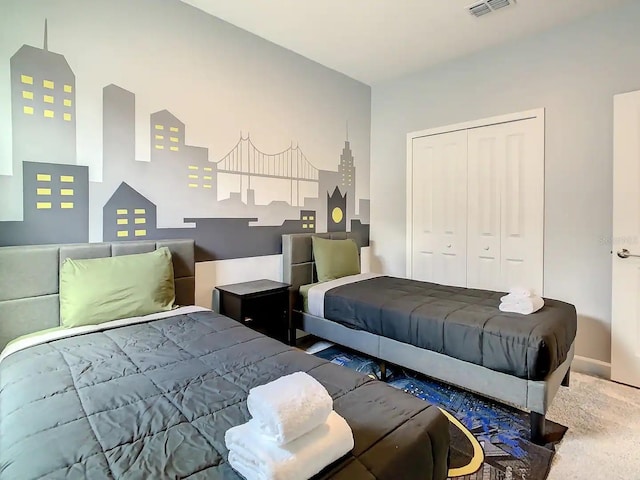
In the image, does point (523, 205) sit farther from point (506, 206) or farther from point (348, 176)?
point (348, 176)

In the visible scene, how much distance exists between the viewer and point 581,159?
2.98m

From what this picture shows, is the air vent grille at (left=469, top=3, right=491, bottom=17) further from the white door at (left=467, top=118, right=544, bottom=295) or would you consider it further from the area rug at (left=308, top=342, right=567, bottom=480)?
the area rug at (left=308, top=342, right=567, bottom=480)

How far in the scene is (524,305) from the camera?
7.68ft

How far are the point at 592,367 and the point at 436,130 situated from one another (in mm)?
2616

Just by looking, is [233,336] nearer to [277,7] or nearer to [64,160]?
[64,160]

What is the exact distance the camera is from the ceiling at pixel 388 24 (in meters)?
2.76

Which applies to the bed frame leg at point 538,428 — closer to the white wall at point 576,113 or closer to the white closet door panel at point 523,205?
the white wall at point 576,113

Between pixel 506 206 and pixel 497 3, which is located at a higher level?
pixel 497 3

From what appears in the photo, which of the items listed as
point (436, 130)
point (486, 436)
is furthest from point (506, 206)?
point (486, 436)

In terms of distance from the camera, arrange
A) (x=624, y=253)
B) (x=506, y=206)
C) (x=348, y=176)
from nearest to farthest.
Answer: (x=624, y=253) → (x=506, y=206) → (x=348, y=176)

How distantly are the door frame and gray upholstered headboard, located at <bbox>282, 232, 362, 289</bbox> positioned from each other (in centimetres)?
123

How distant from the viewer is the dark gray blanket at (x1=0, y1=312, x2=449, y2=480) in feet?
3.13

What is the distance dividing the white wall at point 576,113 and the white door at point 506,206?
0.10 metres

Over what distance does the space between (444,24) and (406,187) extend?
168cm
